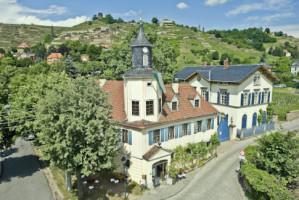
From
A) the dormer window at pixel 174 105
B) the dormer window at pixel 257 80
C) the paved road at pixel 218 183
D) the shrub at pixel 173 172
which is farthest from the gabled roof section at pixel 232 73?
the shrub at pixel 173 172

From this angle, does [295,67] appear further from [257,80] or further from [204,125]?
[204,125]

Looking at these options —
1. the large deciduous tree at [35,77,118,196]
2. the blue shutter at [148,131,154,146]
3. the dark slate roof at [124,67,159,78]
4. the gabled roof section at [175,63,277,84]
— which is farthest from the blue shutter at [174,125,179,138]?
the gabled roof section at [175,63,277,84]

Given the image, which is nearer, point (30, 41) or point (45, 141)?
point (45, 141)

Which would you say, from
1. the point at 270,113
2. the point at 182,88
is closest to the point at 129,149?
the point at 182,88

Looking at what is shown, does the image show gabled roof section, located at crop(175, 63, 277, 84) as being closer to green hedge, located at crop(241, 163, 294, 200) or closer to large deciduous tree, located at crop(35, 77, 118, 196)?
green hedge, located at crop(241, 163, 294, 200)

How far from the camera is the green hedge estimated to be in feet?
45.1

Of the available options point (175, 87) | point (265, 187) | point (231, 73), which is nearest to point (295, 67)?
point (231, 73)

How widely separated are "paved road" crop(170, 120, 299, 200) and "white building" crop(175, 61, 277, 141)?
6297 millimetres

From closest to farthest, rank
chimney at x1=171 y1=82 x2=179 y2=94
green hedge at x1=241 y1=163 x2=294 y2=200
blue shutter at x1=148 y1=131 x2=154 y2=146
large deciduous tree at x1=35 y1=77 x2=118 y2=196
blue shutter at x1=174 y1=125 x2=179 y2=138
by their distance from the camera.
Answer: green hedge at x1=241 y1=163 x2=294 y2=200
large deciduous tree at x1=35 y1=77 x2=118 y2=196
blue shutter at x1=148 y1=131 x2=154 y2=146
blue shutter at x1=174 y1=125 x2=179 y2=138
chimney at x1=171 y1=82 x2=179 y2=94

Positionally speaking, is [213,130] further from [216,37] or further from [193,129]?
[216,37]

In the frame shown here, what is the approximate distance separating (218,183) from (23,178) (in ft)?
62.5

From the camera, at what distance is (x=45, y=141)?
1496 centimetres

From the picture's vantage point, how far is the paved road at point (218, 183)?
17297mm

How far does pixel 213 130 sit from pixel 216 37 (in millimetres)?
177082
